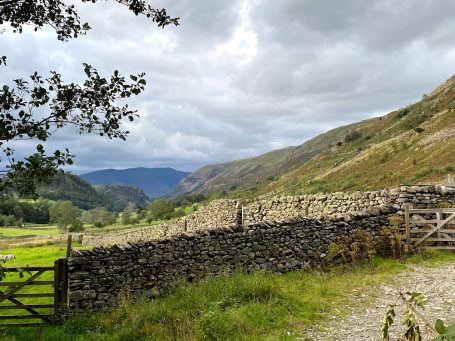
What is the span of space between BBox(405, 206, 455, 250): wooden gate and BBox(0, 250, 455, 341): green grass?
4381 millimetres

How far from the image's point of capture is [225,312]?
9898 millimetres

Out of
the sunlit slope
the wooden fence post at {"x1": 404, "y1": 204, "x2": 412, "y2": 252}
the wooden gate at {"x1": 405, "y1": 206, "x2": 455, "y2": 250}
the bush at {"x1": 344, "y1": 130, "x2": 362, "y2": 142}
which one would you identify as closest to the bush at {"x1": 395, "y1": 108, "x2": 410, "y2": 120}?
the bush at {"x1": 344, "y1": 130, "x2": 362, "y2": 142}

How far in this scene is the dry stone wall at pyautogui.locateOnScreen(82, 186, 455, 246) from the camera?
18938 mm

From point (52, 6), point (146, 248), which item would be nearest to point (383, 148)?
point (146, 248)

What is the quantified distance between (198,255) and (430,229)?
10441mm

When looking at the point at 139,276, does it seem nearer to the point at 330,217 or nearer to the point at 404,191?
the point at 330,217

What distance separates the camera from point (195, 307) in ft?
34.5

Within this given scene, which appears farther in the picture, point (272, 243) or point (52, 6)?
point (272, 243)

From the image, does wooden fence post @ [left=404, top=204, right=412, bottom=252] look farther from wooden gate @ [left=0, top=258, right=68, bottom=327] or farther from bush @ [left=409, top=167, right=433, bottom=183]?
bush @ [left=409, top=167, right=433, bottom=183]

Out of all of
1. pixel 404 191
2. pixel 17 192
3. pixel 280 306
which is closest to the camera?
pixel 17 192

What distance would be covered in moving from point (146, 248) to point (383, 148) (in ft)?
206

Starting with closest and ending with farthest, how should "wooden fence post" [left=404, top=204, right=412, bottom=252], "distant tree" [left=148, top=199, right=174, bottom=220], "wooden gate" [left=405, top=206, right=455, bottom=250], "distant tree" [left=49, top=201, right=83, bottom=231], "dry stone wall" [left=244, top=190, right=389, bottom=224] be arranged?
"wooden gate" [left=405, top=206, right=455, bottom=250], "wooden fence post" [left=404, top=204, right=412, bottom=252], "dry stone wall" [left=244, top=190, right=389, bottom=224], "distant tree" [left=148, top=199, right=174, bottom=220], "distant tree" [left=49, top=201, right=83, bottom=231]

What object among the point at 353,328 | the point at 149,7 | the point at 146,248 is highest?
the point at 149,7

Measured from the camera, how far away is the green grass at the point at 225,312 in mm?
8977
